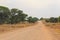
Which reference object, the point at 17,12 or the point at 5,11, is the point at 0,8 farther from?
the point at 17,12

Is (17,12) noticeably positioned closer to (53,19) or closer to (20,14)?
(20,14)

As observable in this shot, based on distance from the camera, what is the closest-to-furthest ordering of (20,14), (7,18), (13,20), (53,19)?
(7,18) < (13,20) < (20,14) < (53,19)

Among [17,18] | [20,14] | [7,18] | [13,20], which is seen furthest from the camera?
[20,14]

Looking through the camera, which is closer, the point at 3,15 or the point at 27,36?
the point at 27,36

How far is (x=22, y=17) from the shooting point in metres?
111

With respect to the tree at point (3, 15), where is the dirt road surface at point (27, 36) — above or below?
below

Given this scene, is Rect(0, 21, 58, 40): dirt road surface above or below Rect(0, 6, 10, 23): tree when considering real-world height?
below

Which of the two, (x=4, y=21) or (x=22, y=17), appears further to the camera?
(x=22, y=17)

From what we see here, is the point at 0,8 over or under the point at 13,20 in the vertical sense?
over

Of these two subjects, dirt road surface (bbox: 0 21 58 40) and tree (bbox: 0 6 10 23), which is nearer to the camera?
dirt road surface (bbox: 0 21 58 40)

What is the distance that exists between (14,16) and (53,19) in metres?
47.5

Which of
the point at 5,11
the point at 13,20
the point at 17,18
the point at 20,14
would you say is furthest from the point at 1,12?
the point at 20,14

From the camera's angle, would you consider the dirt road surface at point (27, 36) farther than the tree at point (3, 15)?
No

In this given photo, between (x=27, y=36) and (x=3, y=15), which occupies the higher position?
(x=3, y=15)
